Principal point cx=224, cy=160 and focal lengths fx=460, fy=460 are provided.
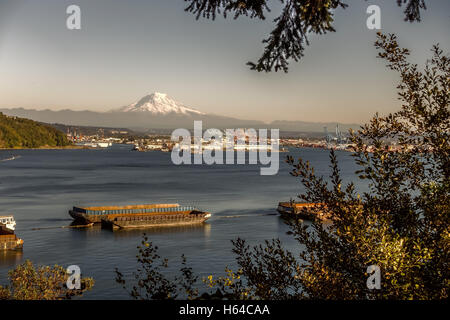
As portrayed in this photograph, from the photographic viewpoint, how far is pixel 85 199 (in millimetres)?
40906

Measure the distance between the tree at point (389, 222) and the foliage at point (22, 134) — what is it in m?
148

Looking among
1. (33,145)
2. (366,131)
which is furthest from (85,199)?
(33,145)

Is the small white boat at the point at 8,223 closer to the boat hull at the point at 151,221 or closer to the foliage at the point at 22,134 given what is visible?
the boat hull at the point at 151,221

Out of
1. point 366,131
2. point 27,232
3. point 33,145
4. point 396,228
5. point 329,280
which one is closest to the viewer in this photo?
point 329,280

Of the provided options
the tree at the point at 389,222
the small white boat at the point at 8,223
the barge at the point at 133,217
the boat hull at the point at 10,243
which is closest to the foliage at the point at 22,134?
the barge at the point at 133,217

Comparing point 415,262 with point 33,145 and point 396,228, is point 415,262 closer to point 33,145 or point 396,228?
point 396,228

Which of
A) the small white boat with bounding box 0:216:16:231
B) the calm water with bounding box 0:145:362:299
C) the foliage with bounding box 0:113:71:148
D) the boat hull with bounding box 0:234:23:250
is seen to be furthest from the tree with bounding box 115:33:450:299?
the foliage with bounding box 0:113:71:148

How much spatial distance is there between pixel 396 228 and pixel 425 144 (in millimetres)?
862

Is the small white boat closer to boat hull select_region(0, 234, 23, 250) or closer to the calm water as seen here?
the calm water

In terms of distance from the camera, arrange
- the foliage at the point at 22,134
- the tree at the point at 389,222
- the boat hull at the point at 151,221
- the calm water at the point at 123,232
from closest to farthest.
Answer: the tree at the point at 389,222
the calm water at the point at 123,232
the boat hull at the point at 151,221
the foliage at the point at 22,134

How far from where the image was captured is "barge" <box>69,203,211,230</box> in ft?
95.3

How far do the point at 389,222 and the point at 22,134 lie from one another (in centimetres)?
15494

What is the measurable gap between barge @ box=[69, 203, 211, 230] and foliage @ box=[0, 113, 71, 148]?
120 metres

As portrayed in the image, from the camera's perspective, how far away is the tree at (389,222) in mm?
3525
